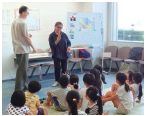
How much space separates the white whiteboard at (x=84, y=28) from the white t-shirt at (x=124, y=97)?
7.90 ft

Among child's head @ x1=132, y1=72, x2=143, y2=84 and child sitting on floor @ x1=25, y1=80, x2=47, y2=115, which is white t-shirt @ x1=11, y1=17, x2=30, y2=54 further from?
child's head @ x1=132, y1=72, x2=143, y2=84

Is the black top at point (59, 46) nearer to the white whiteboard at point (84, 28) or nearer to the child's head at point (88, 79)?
the white whiteboard at point (84, 28)

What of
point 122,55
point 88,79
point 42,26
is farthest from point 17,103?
point 122,55

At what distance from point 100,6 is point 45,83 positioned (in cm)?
307

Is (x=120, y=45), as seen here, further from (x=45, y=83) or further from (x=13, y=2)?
(x=13, y=2)

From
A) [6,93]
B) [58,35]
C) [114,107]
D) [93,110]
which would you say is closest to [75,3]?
[58,35]

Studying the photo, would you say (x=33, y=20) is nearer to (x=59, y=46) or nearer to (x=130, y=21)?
(x=59, y=46)

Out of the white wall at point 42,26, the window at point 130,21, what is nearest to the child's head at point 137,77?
the window at point 130,21

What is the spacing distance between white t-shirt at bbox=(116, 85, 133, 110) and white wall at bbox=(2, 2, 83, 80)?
3.38m

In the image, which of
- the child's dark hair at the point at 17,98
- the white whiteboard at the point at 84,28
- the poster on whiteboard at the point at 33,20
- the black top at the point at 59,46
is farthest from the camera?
the poster on whiteboard at the point at 33,20

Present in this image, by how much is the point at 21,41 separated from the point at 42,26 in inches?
82.7

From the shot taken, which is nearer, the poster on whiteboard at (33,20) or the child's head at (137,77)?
the child's head at (137,77)

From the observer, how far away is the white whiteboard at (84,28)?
5.39m

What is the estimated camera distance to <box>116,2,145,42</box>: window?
21.5ft
